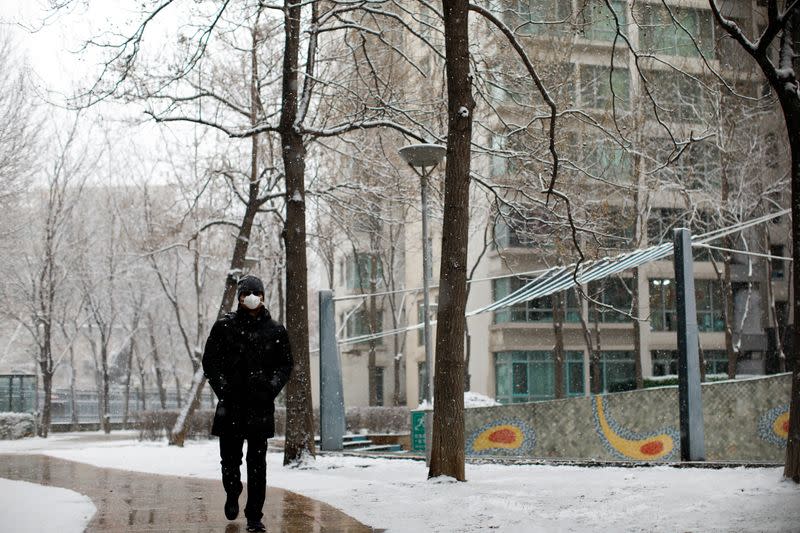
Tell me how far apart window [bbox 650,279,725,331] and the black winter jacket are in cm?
3290

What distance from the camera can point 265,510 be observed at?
7.62 metres

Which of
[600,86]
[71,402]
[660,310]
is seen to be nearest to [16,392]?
[71,402]

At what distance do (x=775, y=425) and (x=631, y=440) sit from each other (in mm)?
2379

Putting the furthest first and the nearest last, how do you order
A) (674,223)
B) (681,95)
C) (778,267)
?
(778,267) < (674,223) < (681,95)

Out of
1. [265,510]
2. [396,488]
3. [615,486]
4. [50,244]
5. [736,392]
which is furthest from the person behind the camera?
[50,244]

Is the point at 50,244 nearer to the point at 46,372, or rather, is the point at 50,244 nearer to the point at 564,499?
the point at 46,372

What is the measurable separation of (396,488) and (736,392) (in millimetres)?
6973

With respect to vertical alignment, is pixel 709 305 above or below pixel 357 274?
below

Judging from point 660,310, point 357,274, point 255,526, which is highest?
point 357,274

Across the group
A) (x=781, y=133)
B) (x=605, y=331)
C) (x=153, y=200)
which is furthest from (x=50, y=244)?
(x=781, y=133)

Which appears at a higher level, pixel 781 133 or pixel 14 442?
pixel 781 133

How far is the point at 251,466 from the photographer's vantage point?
6.46 m

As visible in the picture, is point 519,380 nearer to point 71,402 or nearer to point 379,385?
point 379,385

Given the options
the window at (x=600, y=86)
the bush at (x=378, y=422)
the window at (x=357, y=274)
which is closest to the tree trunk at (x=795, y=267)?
the window at (x=600, y=86)
